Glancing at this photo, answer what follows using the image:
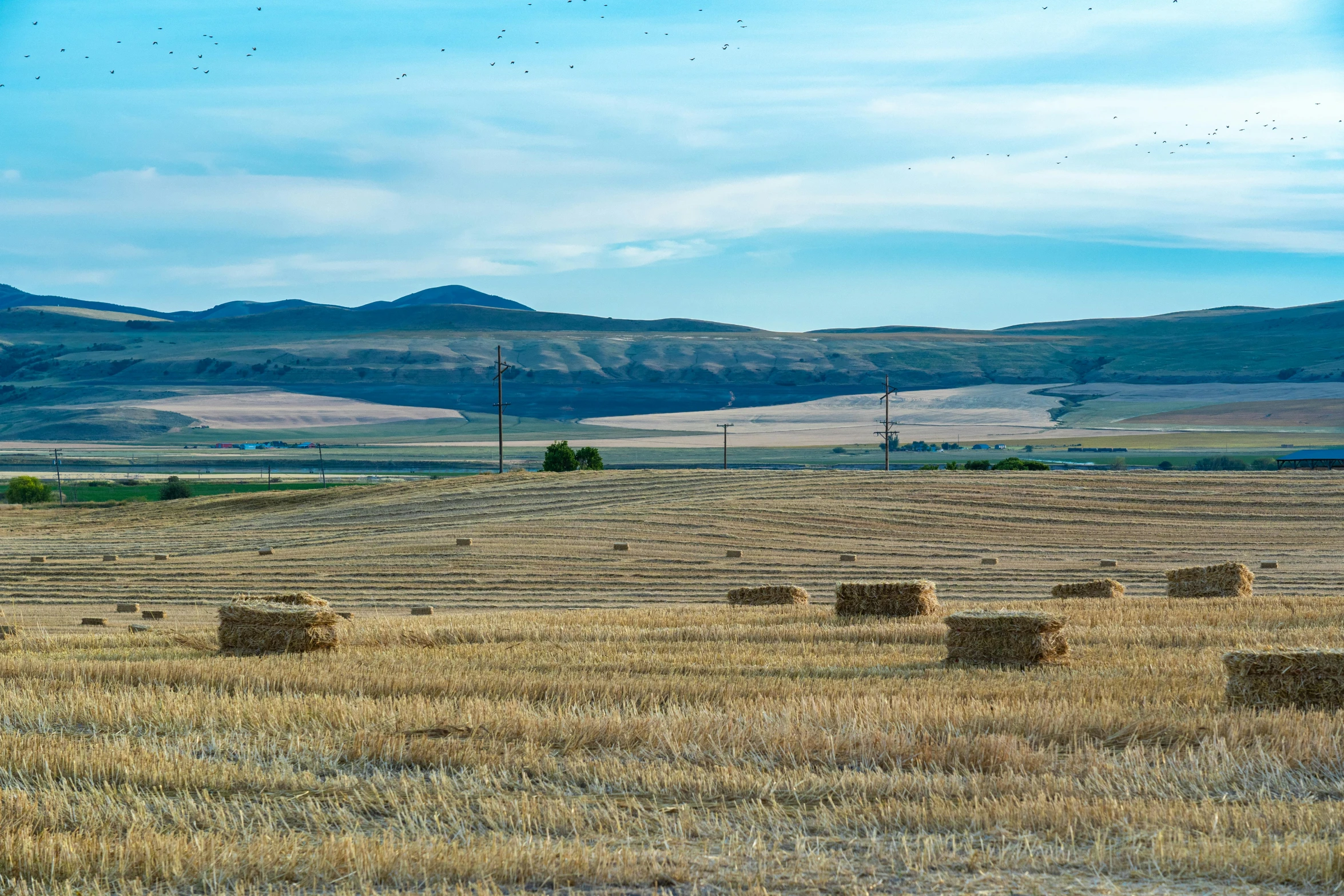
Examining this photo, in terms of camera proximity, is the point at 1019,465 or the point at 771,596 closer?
the point at 771,596

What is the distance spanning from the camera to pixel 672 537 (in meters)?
39.1

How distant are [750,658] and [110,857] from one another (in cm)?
789

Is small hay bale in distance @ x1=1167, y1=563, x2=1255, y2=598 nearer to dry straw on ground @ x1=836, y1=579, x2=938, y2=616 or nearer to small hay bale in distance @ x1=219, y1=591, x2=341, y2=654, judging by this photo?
dry straw on ground @ x1=836, y1=579, x2=938, y2=616

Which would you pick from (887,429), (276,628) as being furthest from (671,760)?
(887,429)

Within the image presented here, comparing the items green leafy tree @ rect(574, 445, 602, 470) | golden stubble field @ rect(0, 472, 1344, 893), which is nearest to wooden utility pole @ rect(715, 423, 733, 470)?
green leafy tree @ rect(574, 445, 602, 470)

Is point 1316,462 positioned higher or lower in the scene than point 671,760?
lower

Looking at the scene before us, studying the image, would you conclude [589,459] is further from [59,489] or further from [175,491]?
[59,489]

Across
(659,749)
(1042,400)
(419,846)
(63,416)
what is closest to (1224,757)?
(659,749)

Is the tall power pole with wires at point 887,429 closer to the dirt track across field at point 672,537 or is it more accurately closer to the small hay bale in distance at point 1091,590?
the dirt track across field at point 672,537

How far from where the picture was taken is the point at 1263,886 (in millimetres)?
5543

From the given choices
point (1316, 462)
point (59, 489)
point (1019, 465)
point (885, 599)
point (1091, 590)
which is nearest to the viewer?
point (885, 599)

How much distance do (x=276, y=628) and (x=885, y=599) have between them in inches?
324

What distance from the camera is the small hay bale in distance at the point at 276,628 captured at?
1427cm

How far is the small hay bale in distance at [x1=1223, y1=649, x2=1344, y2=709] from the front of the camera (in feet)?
30.6
